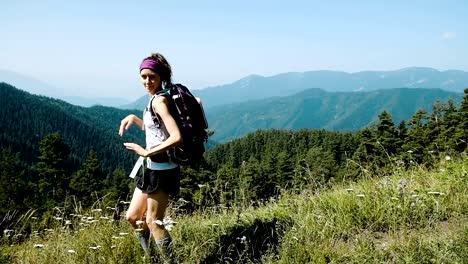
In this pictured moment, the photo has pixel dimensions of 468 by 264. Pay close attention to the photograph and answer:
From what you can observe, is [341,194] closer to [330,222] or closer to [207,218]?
[330,222]

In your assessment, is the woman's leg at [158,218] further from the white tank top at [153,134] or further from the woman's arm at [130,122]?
the woman's arm at [130,122]

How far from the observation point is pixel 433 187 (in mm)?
A: 5023

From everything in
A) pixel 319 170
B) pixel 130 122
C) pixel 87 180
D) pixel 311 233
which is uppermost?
pixel 130 122

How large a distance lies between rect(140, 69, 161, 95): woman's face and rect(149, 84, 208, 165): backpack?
4.8 inches

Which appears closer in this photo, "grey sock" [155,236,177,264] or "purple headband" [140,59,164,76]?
"grey sock" [155,236,177,264]

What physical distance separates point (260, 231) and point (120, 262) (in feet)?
5.14

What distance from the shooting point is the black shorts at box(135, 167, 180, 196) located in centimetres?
369

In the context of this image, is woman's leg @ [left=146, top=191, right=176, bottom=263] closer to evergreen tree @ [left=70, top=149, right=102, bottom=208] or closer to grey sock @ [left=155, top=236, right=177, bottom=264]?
grey sock @ [left=155, top=236, right=177, bottom=264]

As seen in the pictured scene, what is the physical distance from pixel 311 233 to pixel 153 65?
2.26 metres

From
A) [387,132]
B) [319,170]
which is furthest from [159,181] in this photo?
[387,132]

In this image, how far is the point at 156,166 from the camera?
12.2 feet

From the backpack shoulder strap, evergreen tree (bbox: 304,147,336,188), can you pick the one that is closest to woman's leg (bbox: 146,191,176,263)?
the backpack shoulder strap

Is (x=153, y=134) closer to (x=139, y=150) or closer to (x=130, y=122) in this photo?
(x=139, y=150)

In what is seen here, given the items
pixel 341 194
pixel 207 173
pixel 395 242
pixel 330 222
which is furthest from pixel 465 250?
pixel 207 173
